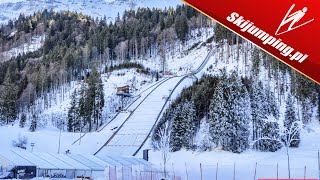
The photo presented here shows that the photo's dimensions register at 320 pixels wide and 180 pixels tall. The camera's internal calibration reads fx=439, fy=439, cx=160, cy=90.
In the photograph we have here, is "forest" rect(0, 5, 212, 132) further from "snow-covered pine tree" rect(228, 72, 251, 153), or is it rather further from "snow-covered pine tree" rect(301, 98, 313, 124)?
"snow-covered pine tree" rect(301, 98, 313, 124)

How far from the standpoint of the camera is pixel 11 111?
A: 63688 millimetres

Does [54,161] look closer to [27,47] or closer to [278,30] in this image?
[278,30]

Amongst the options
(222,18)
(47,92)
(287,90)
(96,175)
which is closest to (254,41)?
(222,18)

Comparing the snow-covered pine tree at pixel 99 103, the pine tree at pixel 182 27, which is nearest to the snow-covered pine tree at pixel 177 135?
the snow-covered pine tree at pixel 99 103

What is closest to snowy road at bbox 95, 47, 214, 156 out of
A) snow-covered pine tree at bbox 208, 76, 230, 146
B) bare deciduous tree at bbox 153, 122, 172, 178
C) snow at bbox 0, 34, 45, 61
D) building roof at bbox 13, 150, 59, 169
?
bare deciduous tree at bbox 153, 122, 172, 178

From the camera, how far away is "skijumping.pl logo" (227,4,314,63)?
3256 millimetres

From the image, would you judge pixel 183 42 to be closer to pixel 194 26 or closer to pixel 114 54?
pixel 194 26

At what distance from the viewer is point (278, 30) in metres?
3.27

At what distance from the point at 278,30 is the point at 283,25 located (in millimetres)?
59

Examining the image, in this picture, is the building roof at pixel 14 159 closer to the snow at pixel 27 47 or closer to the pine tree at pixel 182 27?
the pine tree at pixel 182 27

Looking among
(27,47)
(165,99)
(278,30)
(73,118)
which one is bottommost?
(73,118)

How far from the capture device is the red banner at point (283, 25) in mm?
3240

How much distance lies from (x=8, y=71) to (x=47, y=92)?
554 inches

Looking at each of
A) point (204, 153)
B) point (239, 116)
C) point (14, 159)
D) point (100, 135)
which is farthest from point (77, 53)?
point (14, 159)
